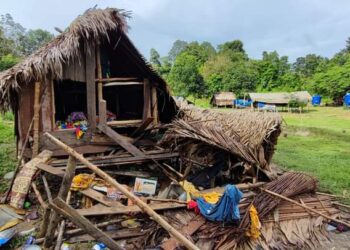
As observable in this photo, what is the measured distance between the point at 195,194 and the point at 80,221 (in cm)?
317

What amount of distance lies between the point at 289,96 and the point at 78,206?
33.5 m

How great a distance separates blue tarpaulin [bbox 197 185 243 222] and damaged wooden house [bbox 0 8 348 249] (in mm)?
22

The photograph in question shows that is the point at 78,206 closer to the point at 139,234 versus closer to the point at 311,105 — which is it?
the point at 139,234

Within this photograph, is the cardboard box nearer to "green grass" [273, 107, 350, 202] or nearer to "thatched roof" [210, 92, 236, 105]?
"green grass" [273, 107, 350, 202]

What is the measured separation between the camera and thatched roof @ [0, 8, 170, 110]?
22.0 feet

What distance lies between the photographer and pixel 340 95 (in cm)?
4047

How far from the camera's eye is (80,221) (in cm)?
417

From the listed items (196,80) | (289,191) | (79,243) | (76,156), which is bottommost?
(79,243)

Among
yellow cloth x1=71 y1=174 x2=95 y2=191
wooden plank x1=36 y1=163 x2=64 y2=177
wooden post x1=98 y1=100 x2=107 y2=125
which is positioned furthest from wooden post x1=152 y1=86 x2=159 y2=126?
wooden plank x1=36 y1=163 x2=64 y2=177

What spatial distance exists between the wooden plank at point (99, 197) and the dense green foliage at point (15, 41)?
15257 millimetres

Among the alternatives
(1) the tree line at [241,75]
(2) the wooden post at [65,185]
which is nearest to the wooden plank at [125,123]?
(2) the wooden post at [65,185]

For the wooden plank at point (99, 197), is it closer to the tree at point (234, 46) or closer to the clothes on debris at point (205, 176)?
the clothes on debris at point (205, 176)

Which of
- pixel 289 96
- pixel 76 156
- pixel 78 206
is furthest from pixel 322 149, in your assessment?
pixel 289 96

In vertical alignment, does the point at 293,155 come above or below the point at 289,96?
below
